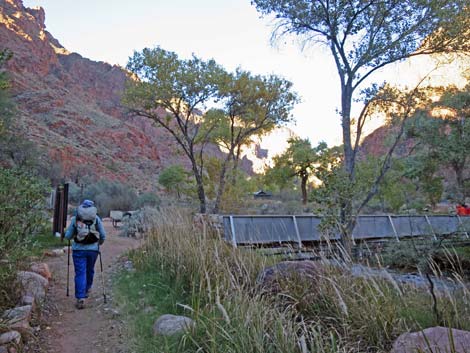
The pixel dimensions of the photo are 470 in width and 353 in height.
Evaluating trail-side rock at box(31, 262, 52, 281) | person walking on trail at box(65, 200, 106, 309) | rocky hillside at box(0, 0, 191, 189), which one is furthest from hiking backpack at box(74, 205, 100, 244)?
rocky hillside at box(0, 0, 191, 189)

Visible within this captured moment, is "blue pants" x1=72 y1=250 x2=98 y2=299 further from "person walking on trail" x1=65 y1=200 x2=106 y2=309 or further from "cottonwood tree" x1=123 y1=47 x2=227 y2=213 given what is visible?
"cottonwood tree" x1=123 y1=47 x2=227 y2=213

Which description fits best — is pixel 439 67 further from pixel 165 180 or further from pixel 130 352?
pixel 165 180

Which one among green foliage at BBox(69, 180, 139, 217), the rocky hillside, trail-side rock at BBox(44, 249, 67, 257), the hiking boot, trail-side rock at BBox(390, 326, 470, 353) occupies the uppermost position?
the rocky hillside

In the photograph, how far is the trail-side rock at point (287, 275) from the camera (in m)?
4.81

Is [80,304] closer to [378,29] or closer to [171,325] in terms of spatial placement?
[171,325]

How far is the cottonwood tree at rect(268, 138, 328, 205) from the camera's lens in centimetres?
3966

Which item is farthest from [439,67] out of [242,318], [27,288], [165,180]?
[165,180]

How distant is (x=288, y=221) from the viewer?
38.7 ft

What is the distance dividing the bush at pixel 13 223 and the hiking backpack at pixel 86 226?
60 cm

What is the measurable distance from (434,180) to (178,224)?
14.7m

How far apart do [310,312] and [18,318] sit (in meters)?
3.11

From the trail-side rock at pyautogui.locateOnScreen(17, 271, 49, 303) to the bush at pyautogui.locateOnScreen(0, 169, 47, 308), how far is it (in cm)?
39

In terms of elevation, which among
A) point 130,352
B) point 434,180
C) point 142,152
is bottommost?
point 130,352

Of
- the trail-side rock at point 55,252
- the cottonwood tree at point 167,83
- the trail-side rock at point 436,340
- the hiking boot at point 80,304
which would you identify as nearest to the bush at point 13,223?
the hiking boot at point 80,304
